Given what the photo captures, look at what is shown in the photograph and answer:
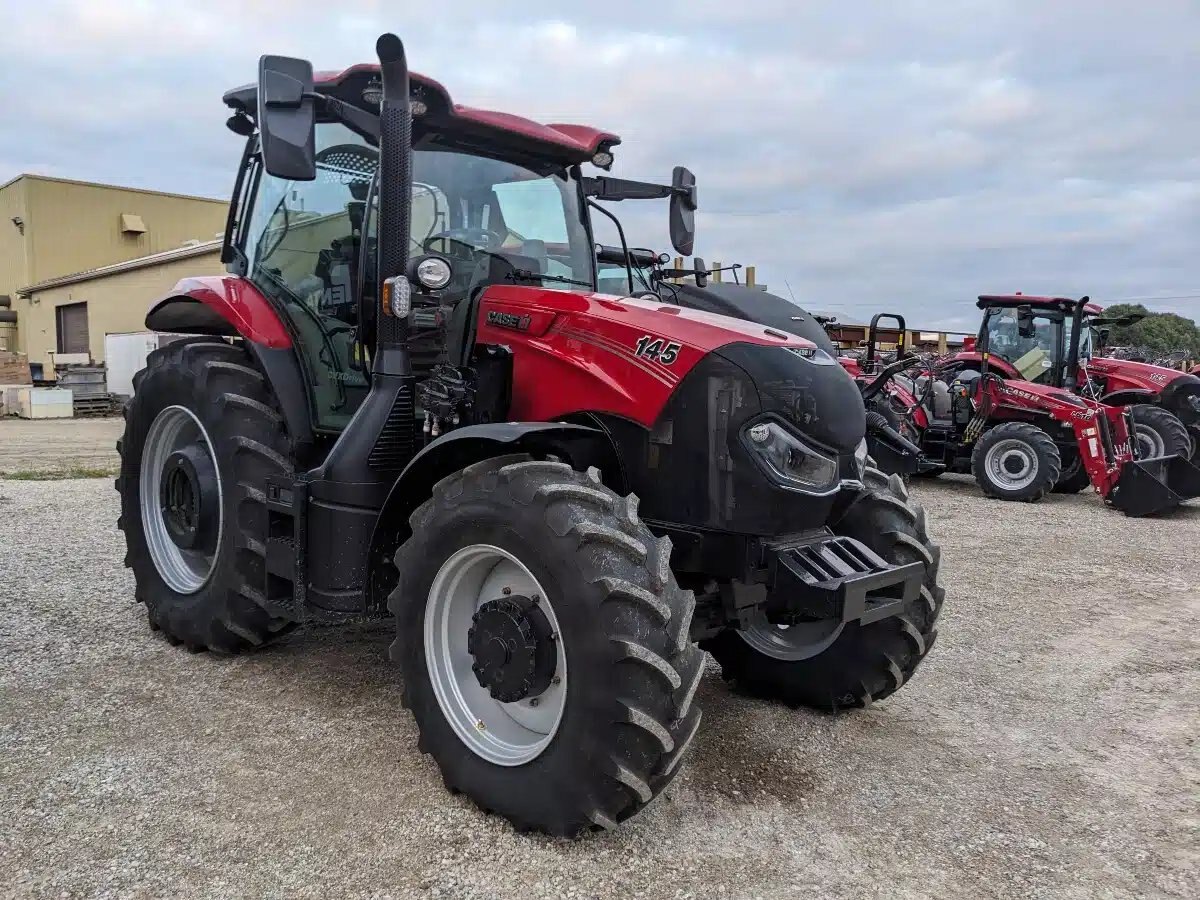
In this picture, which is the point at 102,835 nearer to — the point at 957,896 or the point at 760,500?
the point at 760,500

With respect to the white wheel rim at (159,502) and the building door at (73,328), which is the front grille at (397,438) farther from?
the building door at (73,328)

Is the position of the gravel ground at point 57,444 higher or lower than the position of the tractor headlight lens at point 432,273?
lower

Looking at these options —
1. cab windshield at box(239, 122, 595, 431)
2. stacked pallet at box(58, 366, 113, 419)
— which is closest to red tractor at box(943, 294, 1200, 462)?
cab windshield at box(239, 122, 595, 431)

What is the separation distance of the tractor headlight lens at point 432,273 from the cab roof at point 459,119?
0.63 metres

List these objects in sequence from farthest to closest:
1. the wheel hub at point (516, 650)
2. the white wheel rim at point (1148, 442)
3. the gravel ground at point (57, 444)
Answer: the gravel ground at point (57, 444)
the white wheel rim at point (1148, 442)
the wheel hub at point (516, 650)

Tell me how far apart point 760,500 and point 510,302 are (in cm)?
123

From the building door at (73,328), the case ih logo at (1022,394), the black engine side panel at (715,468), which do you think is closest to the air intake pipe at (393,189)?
the black engine side panel at (715,468)

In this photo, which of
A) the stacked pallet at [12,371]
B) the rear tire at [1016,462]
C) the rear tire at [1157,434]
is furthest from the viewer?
the stacked pallet at [12,371]

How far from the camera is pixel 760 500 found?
2980mm

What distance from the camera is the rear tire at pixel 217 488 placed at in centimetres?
397

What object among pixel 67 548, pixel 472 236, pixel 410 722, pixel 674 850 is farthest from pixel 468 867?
pixel 67 548

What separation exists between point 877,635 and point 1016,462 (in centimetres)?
813

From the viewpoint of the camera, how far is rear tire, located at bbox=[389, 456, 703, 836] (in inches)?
101

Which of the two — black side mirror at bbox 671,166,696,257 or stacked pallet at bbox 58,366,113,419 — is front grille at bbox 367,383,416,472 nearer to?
A: black side mirror at bbox 671,166,696,257
